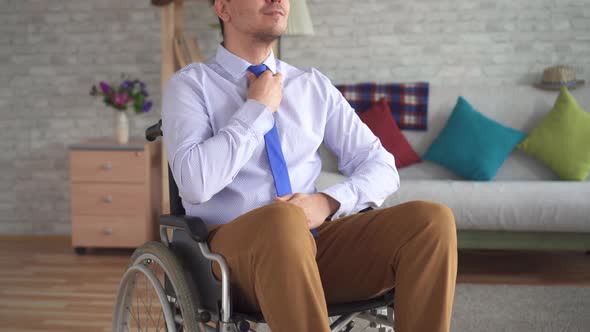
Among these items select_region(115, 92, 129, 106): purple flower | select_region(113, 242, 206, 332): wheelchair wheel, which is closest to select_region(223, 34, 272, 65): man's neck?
select_region(113, 242, 206, 332): wheelchair wheel

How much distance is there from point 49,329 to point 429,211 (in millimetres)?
1841

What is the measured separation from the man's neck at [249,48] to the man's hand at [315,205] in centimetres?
39

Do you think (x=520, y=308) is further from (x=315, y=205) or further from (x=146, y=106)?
(x=146, y=106)

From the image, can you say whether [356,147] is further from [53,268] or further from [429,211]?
[53,268]

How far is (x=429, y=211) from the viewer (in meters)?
1.26

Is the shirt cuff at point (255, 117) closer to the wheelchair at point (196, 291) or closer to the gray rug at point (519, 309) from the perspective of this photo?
the wheelchair at point (196, 291)

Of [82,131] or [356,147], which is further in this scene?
[82,131]

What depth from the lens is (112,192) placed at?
3777 millimetres

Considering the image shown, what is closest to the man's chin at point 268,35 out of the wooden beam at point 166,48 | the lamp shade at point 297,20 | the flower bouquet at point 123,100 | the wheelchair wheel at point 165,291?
the wheelchair wheel at point 165,291

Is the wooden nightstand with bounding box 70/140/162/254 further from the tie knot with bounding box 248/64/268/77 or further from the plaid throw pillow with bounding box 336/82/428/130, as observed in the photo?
the tie knot with bounding box 248/64/268/77

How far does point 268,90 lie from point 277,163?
0.16m

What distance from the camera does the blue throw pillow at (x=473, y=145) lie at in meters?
3.44

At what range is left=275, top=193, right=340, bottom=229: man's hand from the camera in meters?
1.33

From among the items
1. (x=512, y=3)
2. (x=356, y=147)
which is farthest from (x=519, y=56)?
(x=356, y=147)
